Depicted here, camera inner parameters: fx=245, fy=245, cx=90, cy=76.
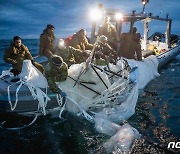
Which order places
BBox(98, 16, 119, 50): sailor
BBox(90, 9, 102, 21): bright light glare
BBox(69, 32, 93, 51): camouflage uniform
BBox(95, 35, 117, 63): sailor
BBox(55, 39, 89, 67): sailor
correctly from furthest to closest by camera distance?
BBox(90, 9, 102, 21): bright light glare < BBox(98, 16, 119, 50): sailor < BBox(69, 32, 93, 51): camouflage uniform < BBox(95, 35, 117, 63): sailor < BBox(55, 39, 89, 67): sailor

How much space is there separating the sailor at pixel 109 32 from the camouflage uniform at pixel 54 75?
15.9ft

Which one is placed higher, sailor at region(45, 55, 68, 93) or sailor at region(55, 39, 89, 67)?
sailor at region(55, 39, 89, 67)

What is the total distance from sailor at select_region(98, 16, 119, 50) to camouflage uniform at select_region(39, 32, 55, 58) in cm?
304

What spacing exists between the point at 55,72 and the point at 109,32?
5.24m

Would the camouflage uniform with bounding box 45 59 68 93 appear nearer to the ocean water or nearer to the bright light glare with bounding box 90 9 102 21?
the ocean water

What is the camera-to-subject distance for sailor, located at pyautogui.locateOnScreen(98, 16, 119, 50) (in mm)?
11828

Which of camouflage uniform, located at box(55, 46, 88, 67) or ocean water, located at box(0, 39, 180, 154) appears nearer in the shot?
ocean water, located at box(0, 39, 180, 154)

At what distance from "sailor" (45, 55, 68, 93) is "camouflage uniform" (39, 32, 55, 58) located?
2247 mm

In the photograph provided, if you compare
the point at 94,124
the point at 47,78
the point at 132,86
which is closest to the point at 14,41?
the point at 47,78

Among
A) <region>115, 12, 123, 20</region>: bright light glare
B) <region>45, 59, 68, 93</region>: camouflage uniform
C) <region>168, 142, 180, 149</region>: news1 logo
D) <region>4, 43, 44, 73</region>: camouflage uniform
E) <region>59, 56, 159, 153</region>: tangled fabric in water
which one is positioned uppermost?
<region>115, 12, 123, 20</region>: bright light glare

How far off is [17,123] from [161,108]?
532 cm

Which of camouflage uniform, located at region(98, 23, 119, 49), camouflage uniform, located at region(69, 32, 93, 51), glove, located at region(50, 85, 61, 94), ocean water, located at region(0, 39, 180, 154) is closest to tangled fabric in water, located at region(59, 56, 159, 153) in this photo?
ocean water, located at region(0, 39, 180, 154)

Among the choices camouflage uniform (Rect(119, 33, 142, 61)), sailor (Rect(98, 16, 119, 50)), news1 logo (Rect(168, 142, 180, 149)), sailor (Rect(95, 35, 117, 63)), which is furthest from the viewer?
camouflage uniform (Rect(119, 33, 142, 61))

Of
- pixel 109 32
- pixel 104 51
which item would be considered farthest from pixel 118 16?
pixel 104 51
